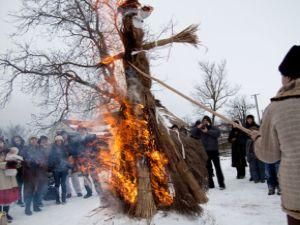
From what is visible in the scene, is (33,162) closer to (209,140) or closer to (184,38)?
(209,140)

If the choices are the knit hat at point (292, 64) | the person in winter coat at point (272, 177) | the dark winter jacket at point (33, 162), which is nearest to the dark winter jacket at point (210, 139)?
the person in winter coat at point (272, 177)

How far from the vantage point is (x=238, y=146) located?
31.4ft

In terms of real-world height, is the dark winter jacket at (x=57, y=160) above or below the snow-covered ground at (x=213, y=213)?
above

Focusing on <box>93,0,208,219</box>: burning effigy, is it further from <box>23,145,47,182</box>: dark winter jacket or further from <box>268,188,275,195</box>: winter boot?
<box>23,145,47,182</box>: dark winter jacket

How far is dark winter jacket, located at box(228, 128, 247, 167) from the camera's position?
9.48 m

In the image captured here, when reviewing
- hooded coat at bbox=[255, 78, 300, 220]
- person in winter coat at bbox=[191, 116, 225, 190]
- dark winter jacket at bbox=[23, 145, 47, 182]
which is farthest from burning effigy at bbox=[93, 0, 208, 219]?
dark winter jacket at bbox=[23, 145, 47, 182]

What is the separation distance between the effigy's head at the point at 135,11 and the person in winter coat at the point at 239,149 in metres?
5.34

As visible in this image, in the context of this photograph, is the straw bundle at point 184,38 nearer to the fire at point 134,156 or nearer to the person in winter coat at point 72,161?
the fire at point 134,156

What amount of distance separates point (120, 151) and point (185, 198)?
4.24ft

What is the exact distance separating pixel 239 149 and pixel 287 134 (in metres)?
7.41

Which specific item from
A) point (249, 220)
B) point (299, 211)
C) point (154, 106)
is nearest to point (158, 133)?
point (154, 106)

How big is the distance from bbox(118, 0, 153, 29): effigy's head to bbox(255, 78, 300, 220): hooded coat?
316 centimetres

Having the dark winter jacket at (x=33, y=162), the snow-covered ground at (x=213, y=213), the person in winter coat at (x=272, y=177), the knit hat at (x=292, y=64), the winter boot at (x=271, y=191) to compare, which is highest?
the knit hat at (x=292, y=64)

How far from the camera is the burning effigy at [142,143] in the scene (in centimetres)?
513
